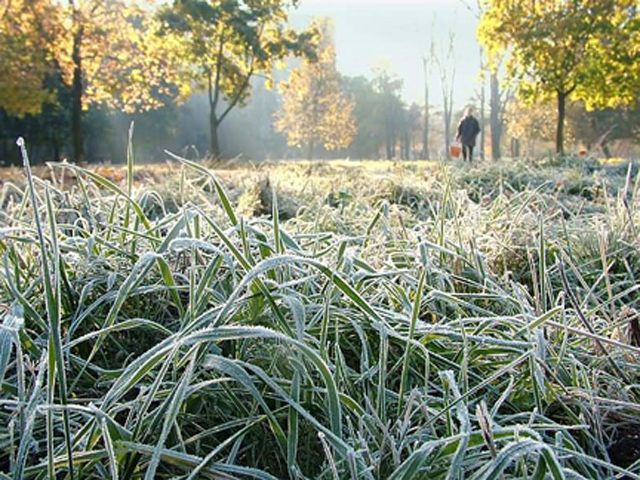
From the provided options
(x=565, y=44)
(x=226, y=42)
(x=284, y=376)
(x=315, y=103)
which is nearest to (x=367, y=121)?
(x=315, y=103)

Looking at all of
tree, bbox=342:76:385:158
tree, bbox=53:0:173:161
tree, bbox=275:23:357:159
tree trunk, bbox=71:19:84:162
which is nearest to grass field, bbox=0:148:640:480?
tree, bbox=53:0:173:161

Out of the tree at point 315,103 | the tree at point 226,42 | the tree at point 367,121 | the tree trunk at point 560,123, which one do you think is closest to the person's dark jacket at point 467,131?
the tree trunk at point 560,123

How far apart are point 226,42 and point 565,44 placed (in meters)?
11.3

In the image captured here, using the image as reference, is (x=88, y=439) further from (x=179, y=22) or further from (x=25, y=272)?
(x=179, y=22)

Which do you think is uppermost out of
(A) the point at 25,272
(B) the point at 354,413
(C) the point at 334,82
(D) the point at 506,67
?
(C) the point at 334,82

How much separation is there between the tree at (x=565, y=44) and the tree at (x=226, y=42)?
7877 millimetres

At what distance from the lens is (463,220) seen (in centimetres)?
146

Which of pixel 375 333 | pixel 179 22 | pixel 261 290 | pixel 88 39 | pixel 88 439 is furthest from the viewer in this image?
pixel 179 22

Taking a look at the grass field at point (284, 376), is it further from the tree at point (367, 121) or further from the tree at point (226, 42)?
the tree at point (367, 121)

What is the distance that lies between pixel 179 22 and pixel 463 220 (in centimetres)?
1987

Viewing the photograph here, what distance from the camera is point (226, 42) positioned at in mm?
19625

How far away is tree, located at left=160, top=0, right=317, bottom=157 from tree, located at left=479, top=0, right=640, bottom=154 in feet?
25.8

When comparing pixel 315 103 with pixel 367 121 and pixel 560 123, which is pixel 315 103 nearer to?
pixel 367 121

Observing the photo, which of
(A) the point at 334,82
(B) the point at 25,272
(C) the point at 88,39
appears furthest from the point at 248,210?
(A) the point at 334,82
